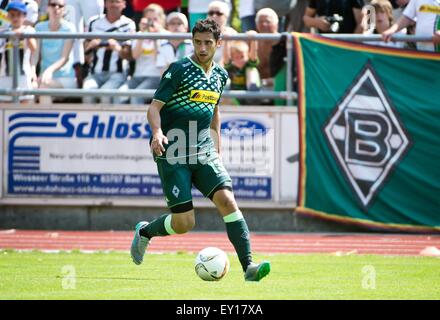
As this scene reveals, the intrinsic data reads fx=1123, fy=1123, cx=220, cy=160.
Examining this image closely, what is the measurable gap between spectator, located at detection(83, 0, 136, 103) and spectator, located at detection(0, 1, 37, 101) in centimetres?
91

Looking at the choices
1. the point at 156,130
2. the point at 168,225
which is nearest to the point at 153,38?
the point at 168,225

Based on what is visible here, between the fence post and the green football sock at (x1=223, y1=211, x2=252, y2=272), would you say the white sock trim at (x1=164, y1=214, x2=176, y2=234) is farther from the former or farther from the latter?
the fence post

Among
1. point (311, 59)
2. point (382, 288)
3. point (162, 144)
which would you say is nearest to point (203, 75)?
point (162, 144)

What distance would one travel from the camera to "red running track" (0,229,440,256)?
50.4 ft

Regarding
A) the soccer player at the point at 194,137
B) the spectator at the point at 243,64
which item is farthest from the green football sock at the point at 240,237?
the spectator at the point at 243,64

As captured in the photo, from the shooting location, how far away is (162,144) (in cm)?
1070

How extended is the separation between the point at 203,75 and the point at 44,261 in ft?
11.7

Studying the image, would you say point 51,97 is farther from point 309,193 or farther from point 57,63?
point 309,193

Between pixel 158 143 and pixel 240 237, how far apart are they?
1253 millimetres

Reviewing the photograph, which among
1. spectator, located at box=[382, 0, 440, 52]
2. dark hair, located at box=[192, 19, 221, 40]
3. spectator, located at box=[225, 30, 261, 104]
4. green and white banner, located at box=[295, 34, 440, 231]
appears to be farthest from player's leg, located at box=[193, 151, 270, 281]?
spectator, located at box=[382, 0, 440, 52]

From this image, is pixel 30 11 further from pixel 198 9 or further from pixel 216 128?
pixel 216 128

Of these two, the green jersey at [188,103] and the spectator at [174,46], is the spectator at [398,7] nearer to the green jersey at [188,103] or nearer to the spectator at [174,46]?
the spectator at [174,46]
